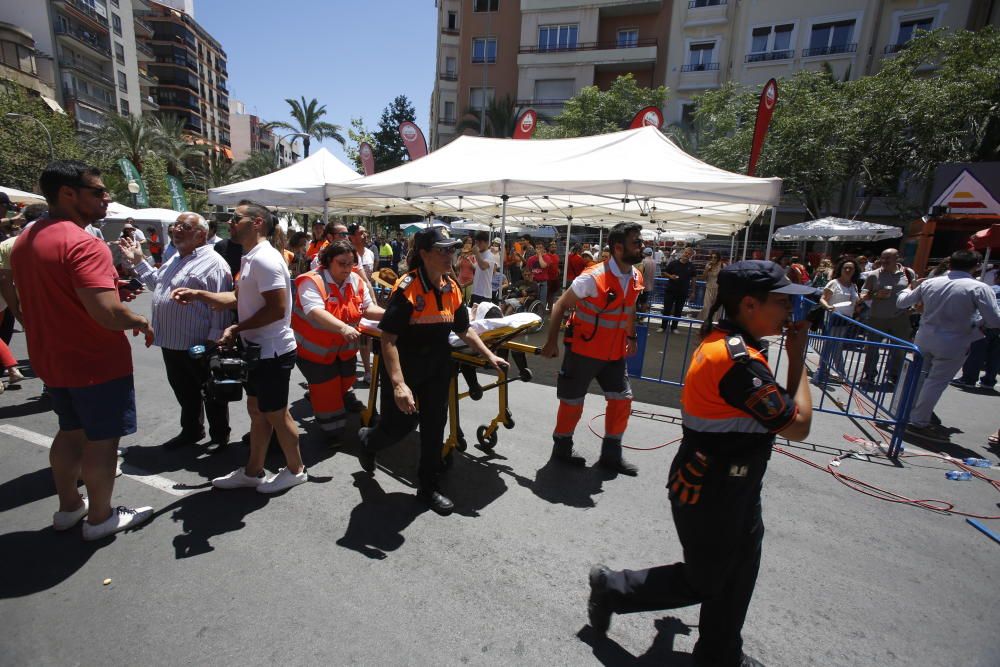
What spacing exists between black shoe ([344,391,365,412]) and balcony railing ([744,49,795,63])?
116ft

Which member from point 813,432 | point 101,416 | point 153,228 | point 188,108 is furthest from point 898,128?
point 188,108

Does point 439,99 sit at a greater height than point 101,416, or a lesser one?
greater

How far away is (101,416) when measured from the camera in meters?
2.67

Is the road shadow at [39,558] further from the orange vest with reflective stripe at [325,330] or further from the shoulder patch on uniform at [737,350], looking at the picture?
the shoulder patch on uniform at [737,350]

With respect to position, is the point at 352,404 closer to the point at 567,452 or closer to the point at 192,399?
the point at 192,399

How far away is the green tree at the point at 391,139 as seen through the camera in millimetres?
43562

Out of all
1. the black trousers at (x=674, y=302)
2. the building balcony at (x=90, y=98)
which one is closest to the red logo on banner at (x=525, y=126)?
the black trousers at (x=674, y=302)

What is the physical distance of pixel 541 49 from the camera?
1494 inches

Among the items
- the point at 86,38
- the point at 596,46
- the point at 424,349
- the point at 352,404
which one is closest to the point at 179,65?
the point at 86,38

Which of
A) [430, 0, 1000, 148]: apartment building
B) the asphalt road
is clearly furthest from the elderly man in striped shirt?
[430, 0, 1000, 148]: apartment building

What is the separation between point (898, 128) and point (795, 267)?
497 inches

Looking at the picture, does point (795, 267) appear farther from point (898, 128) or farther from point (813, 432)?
point (898, 128)

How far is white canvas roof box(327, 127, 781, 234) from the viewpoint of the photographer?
6453 mm

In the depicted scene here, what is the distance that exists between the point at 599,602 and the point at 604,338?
2084mm
